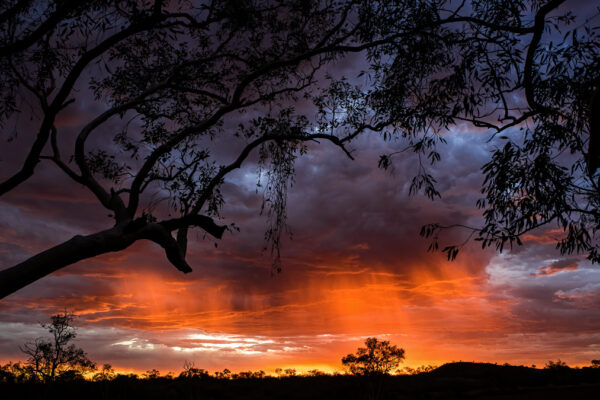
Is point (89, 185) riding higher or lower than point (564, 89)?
lower

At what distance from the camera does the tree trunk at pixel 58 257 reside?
7543 mm

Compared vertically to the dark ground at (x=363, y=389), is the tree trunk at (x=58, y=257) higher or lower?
higher

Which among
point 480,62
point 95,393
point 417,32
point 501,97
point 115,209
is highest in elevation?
point 417,32

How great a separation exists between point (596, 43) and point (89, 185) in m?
10.3

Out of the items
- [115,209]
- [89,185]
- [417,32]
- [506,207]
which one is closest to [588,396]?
[506,207]

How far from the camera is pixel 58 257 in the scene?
25.8ft

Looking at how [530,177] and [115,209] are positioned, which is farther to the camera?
[115,209]

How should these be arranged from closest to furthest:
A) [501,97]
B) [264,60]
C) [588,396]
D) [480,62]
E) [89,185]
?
1. [588,396]
2. [501,97]
3. [480,62]
4. [89,185]
5. [264,60]

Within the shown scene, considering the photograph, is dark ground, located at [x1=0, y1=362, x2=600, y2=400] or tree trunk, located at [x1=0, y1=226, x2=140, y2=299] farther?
dark ground, located at [x1=0, y1=362, x2=600, y2=400]

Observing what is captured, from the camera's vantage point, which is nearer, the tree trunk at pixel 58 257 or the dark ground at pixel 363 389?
the tree trunk at pixel 58 257

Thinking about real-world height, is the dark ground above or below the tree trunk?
below

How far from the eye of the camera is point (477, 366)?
1158 centimetres

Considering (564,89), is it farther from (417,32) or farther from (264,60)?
(264,60)

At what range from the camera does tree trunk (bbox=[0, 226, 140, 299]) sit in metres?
7.54
